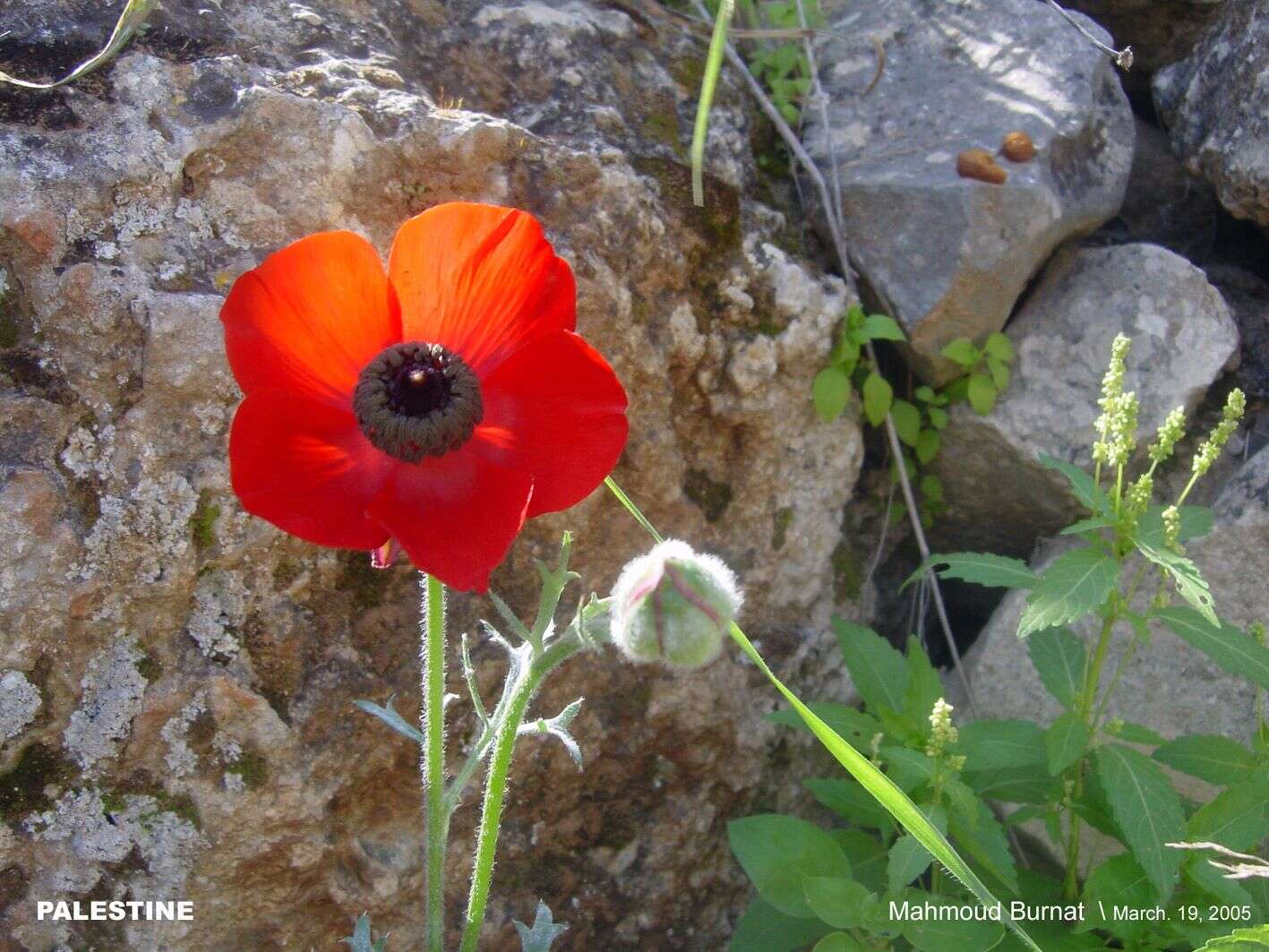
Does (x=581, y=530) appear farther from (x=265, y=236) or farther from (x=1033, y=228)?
(x=1033, y=228)

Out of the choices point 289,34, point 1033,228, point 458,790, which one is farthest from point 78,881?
point 1033,228

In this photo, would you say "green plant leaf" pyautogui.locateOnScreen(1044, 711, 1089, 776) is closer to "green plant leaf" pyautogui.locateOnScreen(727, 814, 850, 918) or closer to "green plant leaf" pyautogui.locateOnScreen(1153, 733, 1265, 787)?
"green plant leaf" pyautogui.locateOnScreen(1153, 733, 1265, 787)

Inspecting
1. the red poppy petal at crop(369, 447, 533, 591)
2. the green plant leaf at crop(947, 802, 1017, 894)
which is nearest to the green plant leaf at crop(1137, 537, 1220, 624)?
the green plant leaf at crop(947, 802, 1017, 894)

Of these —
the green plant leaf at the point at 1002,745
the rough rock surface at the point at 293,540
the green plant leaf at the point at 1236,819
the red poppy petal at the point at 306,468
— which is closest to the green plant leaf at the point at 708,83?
the rough rock surface at the point at 293,540

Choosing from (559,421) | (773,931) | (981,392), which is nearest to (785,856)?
(773,931)

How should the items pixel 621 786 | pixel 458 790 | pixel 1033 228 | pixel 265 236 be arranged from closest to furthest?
pixel 458 790 < pixel 265 236 < pixel 621 786 < pixel 1033 228

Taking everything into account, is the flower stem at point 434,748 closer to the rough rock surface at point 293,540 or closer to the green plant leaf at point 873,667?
the rough rock surface at point 293,540

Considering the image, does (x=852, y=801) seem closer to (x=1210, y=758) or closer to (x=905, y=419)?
(x=1210, y=758)
